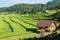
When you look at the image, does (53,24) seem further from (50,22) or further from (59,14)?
(59,14)

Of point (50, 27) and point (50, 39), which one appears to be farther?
point (50, 27)

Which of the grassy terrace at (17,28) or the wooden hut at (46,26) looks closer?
the grassy terrace at (17,28)

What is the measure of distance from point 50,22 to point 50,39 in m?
20.8

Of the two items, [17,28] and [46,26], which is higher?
[46,26]

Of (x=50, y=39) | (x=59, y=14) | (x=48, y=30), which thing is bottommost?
(x=59, y=14)

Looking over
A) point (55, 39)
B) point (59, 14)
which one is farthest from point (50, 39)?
point (59, 14)

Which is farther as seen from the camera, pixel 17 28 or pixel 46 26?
pixel 17 28

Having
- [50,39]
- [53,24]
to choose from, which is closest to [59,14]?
[53,24]

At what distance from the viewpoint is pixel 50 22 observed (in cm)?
4297

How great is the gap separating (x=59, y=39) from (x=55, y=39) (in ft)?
2.19

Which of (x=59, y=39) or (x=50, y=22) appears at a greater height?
(x=59, y=39)

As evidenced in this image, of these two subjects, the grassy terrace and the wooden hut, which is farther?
the wooden hut

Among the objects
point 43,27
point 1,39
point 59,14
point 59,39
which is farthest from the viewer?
point 59,14

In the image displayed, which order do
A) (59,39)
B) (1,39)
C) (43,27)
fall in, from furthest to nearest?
(43,27), (1,39), (59,39)
